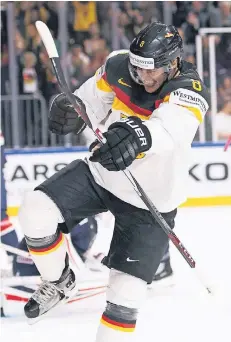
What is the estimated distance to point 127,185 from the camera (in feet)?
9.47

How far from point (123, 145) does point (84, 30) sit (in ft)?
15.4

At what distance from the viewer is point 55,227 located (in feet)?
9.41

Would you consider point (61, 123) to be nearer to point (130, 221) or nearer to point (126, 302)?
point (130, 221)

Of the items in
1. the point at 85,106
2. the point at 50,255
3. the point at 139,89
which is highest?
the point at 139,89

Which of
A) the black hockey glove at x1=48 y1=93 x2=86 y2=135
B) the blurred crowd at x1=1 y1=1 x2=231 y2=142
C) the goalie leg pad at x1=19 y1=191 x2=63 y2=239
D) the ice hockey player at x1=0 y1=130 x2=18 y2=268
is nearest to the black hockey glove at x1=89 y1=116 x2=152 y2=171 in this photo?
the goalie leg pad at x1=19 y1=191 x2=63 y2=239

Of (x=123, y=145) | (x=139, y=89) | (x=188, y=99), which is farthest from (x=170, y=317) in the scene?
(x=123, y=145)

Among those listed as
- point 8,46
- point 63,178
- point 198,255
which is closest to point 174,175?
point 63,178

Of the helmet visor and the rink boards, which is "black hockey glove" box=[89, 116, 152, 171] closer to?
the helmet visor

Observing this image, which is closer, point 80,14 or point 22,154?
point 22,154

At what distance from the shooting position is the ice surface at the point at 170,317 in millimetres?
3369

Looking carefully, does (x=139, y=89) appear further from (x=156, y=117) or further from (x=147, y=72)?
(x=156, y=117)

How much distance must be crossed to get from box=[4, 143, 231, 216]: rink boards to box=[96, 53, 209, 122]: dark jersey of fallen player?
2.78m

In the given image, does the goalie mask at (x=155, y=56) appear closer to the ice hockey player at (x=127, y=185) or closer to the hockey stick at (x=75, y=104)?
the ice hockey player at (x=127, y=185)

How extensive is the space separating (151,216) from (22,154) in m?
2.99
